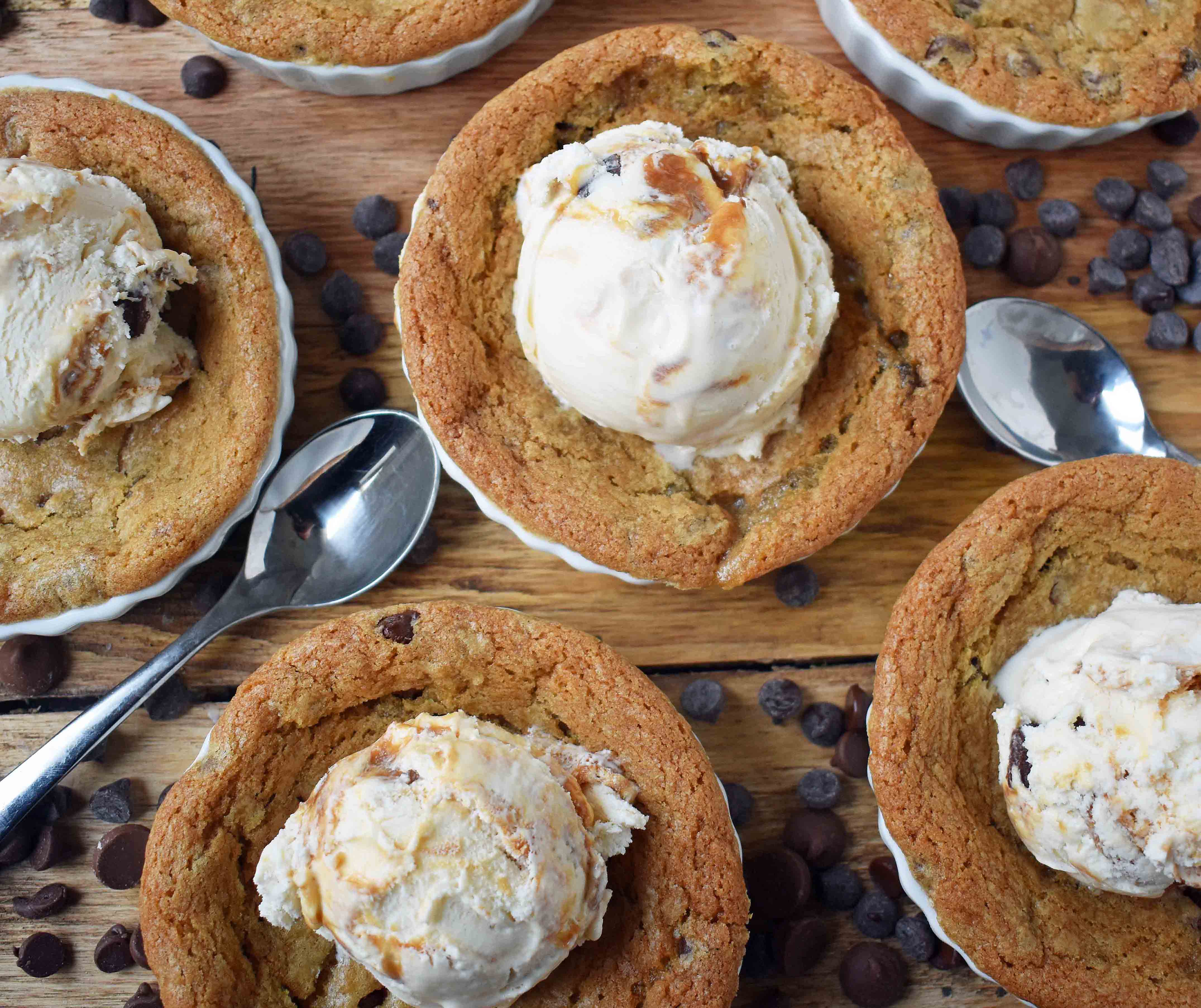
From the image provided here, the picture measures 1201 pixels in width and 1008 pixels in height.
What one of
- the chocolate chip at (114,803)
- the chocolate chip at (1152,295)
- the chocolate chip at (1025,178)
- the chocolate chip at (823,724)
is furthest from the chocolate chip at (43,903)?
the chocolate chip at (1152,295)

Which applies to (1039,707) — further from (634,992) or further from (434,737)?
(434,737)

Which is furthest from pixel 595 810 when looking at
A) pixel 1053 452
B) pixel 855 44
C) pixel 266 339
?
pixel 855 44

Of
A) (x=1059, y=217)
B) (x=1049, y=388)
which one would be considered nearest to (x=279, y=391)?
(x=1049, y=388)

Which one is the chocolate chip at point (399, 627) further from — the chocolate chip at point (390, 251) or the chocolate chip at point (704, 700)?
the chocolate chip at point (390, 251)

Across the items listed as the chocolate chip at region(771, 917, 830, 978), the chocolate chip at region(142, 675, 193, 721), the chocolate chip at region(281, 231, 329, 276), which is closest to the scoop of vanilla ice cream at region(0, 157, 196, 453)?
the chocolate chip at region(281, 231, 329, 276)

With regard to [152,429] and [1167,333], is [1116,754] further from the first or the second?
[152,429]

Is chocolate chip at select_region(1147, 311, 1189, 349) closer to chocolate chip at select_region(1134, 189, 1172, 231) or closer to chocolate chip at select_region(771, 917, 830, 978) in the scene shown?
chocolate chip at select_region(1134, 189, 1172, 231)
